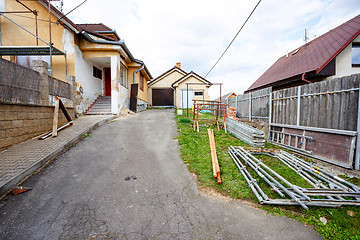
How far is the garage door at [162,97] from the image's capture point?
789 inches

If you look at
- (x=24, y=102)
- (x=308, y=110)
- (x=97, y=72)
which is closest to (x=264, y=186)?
(x=308, y=110)

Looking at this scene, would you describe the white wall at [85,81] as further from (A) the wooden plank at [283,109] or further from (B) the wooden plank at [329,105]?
(B) the wooden plank at [329,105]

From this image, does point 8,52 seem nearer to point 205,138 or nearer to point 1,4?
point 1,4

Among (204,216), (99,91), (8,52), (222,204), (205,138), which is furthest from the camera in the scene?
(99,91)

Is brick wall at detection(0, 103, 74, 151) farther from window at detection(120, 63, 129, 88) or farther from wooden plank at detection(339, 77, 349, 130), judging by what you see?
wooden plank at detection(339, 77, 349, 130)

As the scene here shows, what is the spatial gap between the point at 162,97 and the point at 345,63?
1660 cm

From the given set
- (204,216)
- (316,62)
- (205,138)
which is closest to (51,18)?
(205,138)

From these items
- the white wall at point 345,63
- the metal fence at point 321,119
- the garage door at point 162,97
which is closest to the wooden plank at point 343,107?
the metal fence at point 321,119

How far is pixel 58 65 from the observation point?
821 cm

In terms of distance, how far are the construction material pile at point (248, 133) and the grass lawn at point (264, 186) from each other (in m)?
0.40

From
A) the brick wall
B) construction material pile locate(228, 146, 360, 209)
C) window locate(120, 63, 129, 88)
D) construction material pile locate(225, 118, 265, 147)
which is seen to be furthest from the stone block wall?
construction material pile locate(225, 118, 265, 147)

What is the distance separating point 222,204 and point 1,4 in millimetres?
13498

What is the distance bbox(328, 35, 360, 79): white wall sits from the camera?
329 inches

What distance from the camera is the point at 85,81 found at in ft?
30.4
